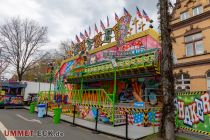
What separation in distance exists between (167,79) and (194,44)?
10966mm

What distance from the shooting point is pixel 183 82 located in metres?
17.4

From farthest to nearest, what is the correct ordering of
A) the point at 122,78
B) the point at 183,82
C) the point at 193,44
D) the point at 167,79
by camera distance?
the point at 183,82, the point at 193,44, the point at 122,78, the point at 167,79

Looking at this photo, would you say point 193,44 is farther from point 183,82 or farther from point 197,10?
point 183,82

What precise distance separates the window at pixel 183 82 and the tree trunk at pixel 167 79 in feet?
32.7

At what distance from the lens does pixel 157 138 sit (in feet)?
26.5

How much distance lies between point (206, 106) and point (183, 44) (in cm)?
1118

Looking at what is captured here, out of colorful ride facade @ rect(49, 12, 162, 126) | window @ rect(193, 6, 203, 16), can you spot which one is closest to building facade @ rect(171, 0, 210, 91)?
window @ rect(193, 6, 203, 16)

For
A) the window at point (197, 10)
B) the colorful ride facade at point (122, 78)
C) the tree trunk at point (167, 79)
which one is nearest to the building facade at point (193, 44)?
the window at point (197, 10)

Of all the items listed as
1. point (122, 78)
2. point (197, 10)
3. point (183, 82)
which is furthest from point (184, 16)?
point (122, 78)

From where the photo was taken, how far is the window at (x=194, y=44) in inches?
655

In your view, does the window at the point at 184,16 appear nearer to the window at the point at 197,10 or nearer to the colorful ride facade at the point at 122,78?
the window at the point at 197,10

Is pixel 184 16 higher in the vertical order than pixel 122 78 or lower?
higher

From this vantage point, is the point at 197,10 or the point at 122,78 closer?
the point at 122,78

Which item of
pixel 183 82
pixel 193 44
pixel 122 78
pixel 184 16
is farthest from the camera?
pixel 184 16
